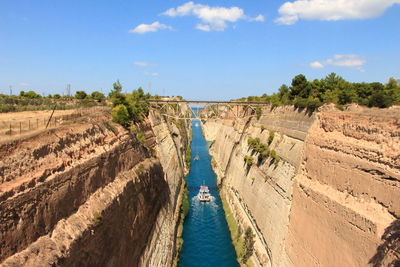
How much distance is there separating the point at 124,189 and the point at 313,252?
350 inches

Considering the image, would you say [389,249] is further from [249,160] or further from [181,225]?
[181,225]

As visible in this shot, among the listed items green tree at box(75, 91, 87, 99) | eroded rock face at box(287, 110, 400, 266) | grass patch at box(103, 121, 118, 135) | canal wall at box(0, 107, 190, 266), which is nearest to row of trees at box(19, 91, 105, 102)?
green tree at box(75, 91, 87, 99)

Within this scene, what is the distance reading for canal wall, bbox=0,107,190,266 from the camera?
8938 millimetres

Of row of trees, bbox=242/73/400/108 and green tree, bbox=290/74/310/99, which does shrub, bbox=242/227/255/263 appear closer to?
row of trees, bbox=242/73/400/108

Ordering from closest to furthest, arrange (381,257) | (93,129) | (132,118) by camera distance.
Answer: (381,257) → (93,129) → (132,118)

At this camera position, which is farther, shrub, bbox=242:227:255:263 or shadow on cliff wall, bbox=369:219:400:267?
shrub, bbox=242:227:255:263

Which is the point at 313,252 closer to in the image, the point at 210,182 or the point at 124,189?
the point at 124,189

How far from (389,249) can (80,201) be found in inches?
412

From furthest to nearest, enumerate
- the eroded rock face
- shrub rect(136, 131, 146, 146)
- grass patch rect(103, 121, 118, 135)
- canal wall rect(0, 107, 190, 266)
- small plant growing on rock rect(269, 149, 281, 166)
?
shrub rect(136, 131, 146, 146), small plant growing on rock rect(269, 149, 281, 166), grass patch rect(103, 121, 118, 135), the eroded rock face, canal wall rect(0, 107, 190, 266)

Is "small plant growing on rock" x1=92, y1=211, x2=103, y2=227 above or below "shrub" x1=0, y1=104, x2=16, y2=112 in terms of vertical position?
below

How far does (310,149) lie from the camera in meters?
16.8

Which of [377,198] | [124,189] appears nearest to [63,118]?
[124,189]

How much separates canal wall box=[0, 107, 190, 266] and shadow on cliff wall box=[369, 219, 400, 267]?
A: 30.7ft

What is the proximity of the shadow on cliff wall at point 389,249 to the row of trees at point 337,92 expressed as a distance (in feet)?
28.1
